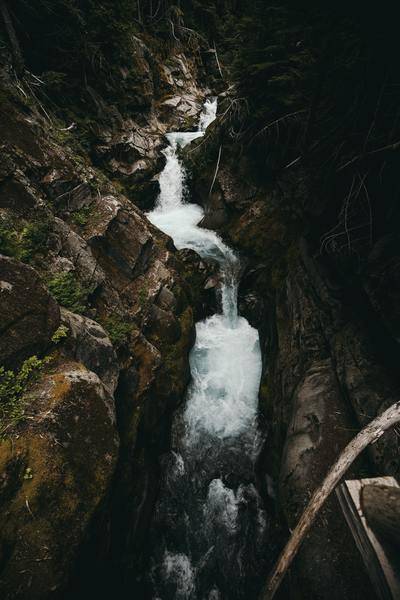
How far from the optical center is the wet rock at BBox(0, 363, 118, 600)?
8.79ft

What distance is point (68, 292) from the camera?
16.9ft

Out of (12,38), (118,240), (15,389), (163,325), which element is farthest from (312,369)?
(12,38)

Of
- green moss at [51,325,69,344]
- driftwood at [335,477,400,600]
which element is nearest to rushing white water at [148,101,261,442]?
green moss at [51,325,69,344]

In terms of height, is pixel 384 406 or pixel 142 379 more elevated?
pixel 142 379

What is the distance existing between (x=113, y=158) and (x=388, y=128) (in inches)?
437

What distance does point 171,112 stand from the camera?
57.6ft

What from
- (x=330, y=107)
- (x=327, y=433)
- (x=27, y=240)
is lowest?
(x=327, y=433)

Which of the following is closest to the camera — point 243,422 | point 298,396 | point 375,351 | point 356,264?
point 375,351

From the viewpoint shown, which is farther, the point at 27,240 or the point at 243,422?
the point at 243,422

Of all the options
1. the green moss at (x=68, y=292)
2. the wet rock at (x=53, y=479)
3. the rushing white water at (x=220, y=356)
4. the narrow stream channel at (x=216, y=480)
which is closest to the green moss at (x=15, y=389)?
the wet rock at (x=53, y=479)

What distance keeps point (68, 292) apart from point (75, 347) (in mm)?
1374

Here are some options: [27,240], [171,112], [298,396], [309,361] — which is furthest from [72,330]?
[171,112]

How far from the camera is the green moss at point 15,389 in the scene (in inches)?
123

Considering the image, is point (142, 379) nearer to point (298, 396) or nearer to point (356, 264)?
point (298, 396)
